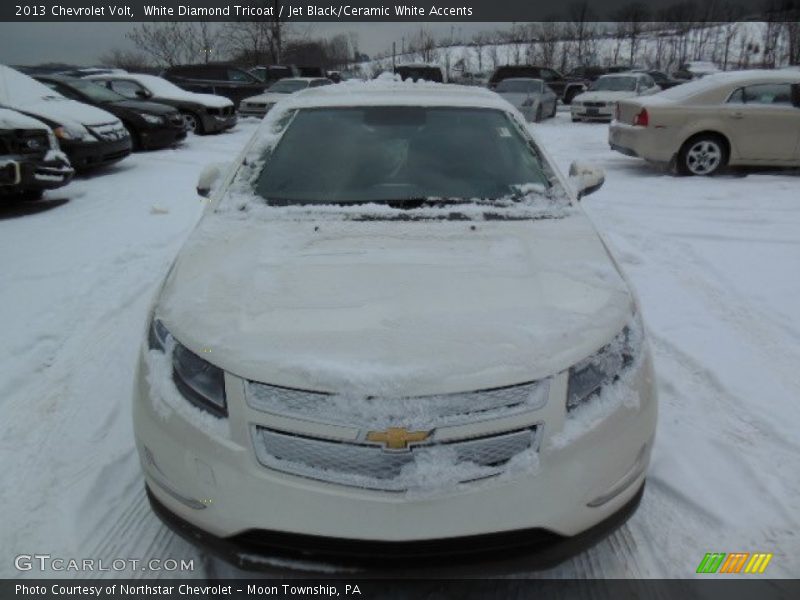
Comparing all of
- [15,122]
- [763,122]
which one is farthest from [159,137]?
[763,122]

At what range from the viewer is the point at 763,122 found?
31.5ft

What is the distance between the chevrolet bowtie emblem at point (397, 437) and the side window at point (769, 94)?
9951 millimetres

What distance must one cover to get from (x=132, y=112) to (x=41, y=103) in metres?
2.78

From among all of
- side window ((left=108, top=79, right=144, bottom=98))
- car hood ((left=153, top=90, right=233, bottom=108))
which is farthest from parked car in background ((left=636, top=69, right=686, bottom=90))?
side window ((left=108, top=79, right=144, bottom=98))

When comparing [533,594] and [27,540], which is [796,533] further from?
[27,540]

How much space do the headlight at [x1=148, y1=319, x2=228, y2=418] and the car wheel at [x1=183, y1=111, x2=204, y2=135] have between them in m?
14.6

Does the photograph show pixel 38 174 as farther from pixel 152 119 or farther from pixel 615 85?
pixel 615 85

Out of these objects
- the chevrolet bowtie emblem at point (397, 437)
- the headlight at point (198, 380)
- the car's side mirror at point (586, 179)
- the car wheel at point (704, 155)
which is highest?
the car's side mirror at point (586, 179)

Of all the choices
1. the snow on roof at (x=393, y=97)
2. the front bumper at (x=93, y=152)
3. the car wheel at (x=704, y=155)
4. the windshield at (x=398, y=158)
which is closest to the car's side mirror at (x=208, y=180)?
the windshield at (x=398, y=158)

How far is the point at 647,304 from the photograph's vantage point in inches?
183

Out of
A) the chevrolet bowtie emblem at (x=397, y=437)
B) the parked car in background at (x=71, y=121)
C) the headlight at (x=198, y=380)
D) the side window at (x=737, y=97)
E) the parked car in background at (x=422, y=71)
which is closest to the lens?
the chevrolet bowtie emblem at (x=397, y=437)

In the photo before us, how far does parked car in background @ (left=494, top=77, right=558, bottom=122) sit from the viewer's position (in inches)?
709

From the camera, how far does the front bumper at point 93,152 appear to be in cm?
939

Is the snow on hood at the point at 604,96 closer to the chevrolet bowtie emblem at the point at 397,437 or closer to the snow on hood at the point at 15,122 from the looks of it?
the snow on hood at the point at 15,122
